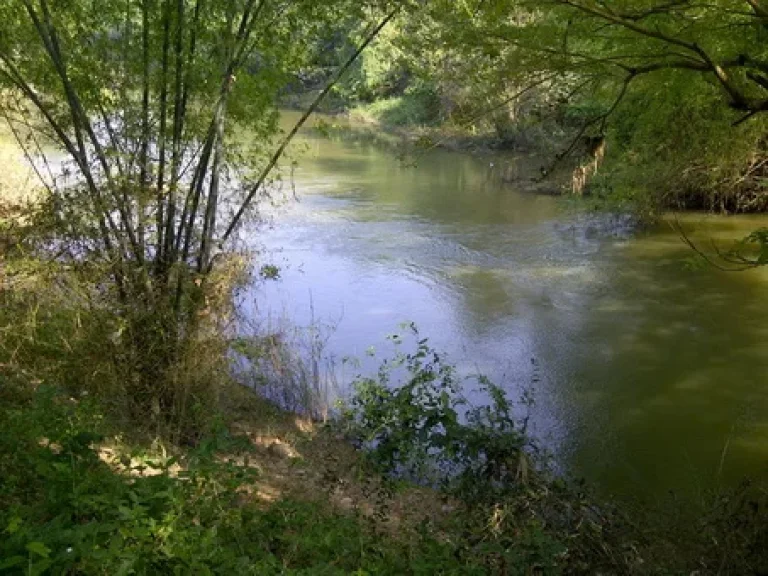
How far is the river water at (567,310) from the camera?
21.4 ft

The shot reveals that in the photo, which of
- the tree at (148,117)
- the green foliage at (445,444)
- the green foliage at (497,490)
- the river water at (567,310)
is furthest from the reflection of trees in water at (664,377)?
the tree at (148,117)

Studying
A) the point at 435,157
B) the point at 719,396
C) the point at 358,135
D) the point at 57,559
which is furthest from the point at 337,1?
the point at 358,135

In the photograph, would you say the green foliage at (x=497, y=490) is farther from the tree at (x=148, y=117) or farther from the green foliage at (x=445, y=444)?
the tree at (x=148, y=117)

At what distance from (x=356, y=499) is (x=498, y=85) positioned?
3289 mm

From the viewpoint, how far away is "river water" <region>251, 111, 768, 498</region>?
6527 mm

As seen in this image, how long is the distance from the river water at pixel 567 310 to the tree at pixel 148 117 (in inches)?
52.3

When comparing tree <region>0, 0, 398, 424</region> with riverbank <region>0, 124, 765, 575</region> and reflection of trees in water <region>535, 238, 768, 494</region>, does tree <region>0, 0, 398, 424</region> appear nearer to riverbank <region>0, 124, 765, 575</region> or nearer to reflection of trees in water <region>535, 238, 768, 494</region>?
riverbank <region>0, 124, 765, 575</region>

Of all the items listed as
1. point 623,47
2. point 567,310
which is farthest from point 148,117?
point 567,310

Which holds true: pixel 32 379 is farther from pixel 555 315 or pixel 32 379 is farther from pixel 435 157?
pixel 435 157

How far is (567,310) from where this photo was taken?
9984mm

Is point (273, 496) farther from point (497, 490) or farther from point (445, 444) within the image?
point (497, 490)

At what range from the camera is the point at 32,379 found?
5320mm

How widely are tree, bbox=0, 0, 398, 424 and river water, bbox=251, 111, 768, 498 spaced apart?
4.36 ft

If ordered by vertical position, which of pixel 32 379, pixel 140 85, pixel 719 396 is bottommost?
pixel 719 396
